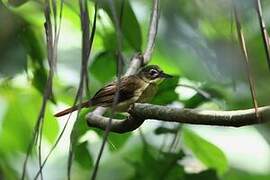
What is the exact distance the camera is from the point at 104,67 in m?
2.38

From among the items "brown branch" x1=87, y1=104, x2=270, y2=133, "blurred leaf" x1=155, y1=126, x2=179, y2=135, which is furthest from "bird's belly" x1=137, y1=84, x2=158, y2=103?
"brown branch" x1=87, y1=104, x2=270, y2=133

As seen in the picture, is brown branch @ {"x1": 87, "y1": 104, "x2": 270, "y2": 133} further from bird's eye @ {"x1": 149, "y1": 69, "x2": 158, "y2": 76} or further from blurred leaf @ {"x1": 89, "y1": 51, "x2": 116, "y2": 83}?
bird's eye @ {"x1": 149, "y1": 69, "x2": 158, "y2": 76}

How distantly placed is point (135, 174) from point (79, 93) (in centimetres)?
126

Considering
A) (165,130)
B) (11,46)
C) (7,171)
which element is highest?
(11,46)

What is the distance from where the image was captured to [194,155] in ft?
7.97

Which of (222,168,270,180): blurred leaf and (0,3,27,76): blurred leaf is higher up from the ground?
(0,3,27,76): blurred leaf

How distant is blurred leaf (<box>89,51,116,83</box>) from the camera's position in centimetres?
235

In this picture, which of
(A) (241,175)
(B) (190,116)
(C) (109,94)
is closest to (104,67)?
(C) (109,94)

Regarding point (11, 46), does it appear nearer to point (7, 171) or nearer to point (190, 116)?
point (7, 171)

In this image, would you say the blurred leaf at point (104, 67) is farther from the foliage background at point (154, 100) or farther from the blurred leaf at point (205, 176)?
the blurred leaf at point (205, 176)

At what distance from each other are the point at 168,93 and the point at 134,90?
0.56 metres

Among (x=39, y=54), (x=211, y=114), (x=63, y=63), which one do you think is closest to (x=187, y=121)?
(x=211, y=114)

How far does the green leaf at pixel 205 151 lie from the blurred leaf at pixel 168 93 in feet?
0.39

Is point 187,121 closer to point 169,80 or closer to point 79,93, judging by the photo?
point 79,93
